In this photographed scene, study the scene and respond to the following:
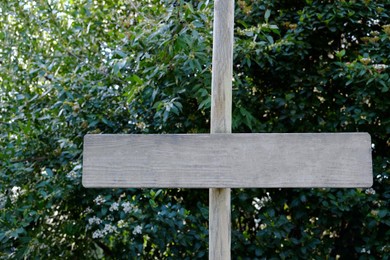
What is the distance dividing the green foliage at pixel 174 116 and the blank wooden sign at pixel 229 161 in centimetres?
106

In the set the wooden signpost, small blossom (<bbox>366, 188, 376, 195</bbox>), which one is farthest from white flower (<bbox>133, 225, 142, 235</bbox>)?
the wooden signpost

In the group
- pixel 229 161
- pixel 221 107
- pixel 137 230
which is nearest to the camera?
pixel 229 161

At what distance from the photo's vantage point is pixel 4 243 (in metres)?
3.03

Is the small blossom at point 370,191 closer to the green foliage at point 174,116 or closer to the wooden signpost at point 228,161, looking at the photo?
the green foliage at point 174,116

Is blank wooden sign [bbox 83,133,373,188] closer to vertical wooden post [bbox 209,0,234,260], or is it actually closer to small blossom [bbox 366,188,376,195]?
vertical wooden post [bbox 209,0,234,260]

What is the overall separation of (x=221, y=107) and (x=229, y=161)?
0.20 meters

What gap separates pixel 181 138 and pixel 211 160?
0.36 ft

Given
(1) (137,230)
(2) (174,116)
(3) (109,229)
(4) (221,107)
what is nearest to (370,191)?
(2) (174,116)

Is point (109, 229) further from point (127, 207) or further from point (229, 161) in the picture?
point (229, 161)

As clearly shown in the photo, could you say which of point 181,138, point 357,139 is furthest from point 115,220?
point 357,139

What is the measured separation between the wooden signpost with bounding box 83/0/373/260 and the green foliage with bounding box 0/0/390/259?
1058mm

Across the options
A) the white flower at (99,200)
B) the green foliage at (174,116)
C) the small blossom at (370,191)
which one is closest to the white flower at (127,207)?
the green foliage at (174,116)

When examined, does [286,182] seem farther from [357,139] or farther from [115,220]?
[115,220]

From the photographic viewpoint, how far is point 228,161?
176cm
